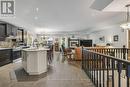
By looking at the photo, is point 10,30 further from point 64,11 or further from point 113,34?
point 113,34

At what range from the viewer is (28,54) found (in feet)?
21.3

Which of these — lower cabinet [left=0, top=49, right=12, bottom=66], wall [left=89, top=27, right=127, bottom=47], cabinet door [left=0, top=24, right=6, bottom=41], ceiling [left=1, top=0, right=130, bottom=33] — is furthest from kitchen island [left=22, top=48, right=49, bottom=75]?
wall [left=89, top=27, right=127, bottom=47]

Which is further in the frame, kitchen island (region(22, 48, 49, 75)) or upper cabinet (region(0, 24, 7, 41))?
upper cabinet (region(0, 24, 7, 41))

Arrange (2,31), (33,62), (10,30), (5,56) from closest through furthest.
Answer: (33,62) → (5,56) → (2,31) → (10,30)

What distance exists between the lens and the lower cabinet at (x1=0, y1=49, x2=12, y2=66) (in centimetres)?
859

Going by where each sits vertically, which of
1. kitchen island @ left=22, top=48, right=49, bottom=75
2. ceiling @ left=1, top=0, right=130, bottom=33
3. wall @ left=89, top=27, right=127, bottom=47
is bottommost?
kitchen island @ left=22, top=48, right=49, bottom=75

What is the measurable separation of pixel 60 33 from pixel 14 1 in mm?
16748

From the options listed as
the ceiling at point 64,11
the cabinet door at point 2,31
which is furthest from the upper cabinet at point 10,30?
the ceiling at point 64,11

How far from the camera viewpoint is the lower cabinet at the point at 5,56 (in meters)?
8.59

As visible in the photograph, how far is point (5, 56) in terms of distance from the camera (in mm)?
9117

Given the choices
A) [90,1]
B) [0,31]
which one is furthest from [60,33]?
[90,1]

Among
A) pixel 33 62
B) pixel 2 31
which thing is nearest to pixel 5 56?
pixel 2 31

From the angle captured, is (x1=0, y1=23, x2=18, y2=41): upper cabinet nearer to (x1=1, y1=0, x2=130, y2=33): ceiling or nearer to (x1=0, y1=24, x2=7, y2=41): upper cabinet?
(x1=0, y1=24, x2=7, y2=41): upper cabinet

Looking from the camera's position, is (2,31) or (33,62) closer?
(33,62)
